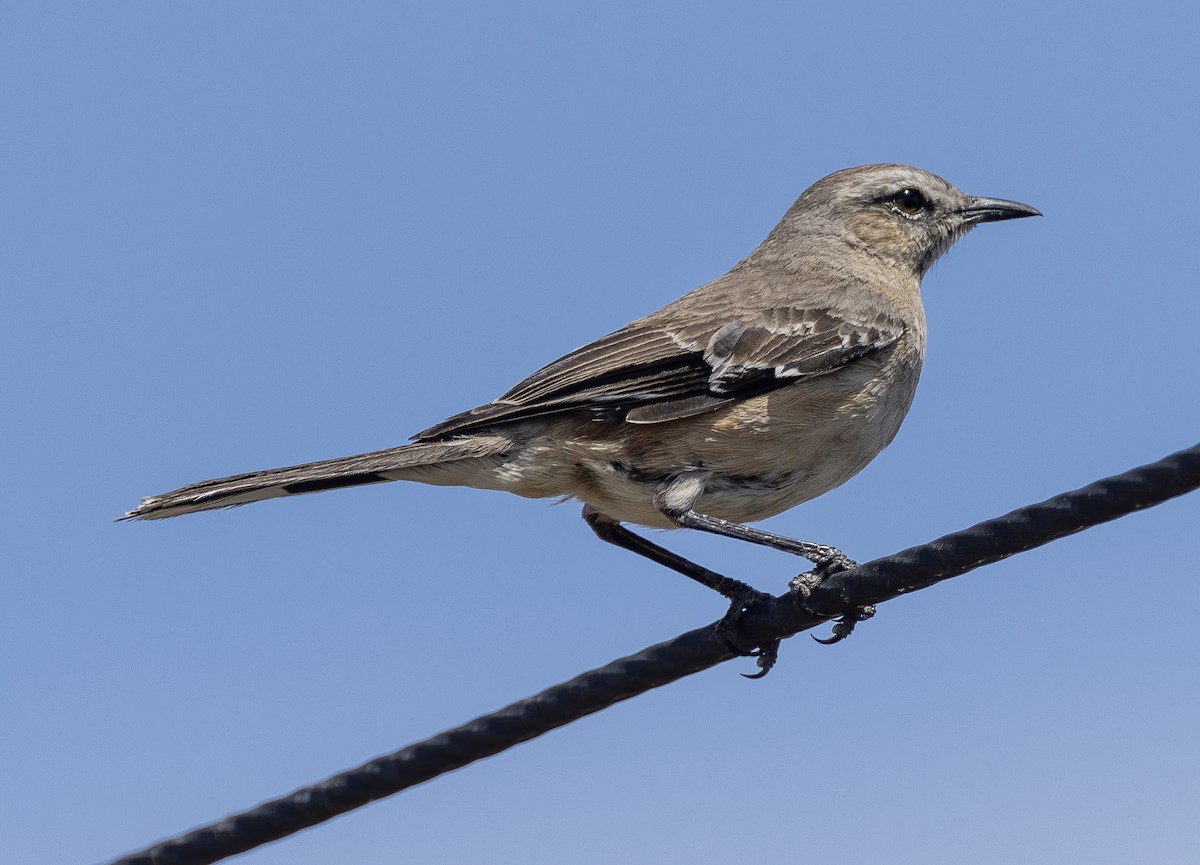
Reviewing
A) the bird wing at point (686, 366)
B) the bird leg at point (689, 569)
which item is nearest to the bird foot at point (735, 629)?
the bird leg at point (689, 569)

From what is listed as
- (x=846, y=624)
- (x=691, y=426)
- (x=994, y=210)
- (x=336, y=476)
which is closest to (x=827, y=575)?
(x=846, y=624)

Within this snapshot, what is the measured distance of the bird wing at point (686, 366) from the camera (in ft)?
25.6

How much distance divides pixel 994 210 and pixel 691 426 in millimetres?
3689

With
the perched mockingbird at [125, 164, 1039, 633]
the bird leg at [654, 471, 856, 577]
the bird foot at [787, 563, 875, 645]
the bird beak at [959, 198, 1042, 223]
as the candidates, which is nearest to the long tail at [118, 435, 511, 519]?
the perched mockingbird at [125, 164, 1039, 633]

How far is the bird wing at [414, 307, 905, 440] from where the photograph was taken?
7.80 metres

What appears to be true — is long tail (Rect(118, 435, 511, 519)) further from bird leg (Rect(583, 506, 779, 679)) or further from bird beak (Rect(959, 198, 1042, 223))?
bird beak (Rect(959, 198, 1042, 223))

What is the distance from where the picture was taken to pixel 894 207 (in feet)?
32.3

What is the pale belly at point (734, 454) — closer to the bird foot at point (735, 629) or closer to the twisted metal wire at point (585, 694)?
the bird foot at point (735, 629)

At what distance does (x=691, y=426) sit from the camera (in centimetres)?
769

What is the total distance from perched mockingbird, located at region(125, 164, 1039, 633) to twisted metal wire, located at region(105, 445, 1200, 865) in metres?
2.03

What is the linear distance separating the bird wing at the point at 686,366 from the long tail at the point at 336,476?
7.2 inches

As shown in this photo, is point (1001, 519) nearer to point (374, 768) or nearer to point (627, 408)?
point (374, 768)

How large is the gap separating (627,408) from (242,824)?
12.1ft

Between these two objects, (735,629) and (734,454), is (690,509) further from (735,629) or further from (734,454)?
(735,629)
